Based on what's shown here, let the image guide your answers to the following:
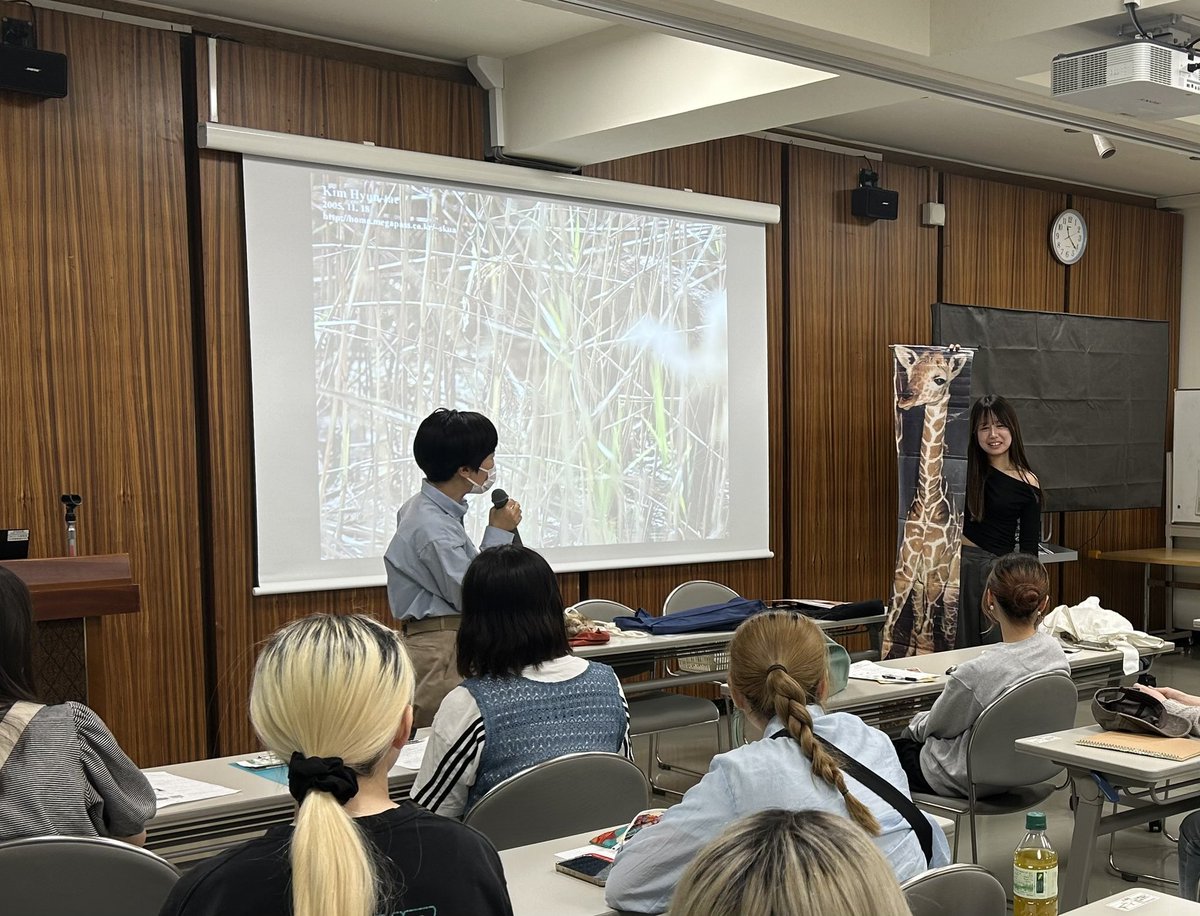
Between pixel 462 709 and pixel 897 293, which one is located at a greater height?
pixel 897 293

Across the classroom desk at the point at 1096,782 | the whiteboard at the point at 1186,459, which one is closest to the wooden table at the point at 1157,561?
the whiteboard at the point at 1186,459

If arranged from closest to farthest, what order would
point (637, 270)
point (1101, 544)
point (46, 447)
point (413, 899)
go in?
point (413, 899) < point (46, 447) < point (637, 270) < point (1101, 544)

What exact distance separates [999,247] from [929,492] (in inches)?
89.6

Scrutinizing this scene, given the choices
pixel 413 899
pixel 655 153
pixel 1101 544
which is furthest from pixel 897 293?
pixel 413 899

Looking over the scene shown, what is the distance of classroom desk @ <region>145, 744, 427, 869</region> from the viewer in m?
2.56

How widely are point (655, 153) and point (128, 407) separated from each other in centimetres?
292

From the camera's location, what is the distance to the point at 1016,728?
Result: 358cm

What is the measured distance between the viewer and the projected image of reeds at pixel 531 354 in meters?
5.25

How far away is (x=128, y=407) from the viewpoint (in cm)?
474

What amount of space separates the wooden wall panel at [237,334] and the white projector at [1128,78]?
284 centimetres

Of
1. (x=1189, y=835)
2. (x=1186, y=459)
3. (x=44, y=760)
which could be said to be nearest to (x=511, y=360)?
(x=1189, y=835)

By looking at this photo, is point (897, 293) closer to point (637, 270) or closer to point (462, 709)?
point (637, 270)

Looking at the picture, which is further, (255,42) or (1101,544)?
(1101,544)

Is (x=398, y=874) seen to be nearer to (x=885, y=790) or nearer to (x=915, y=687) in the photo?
(x=885, y=790)
